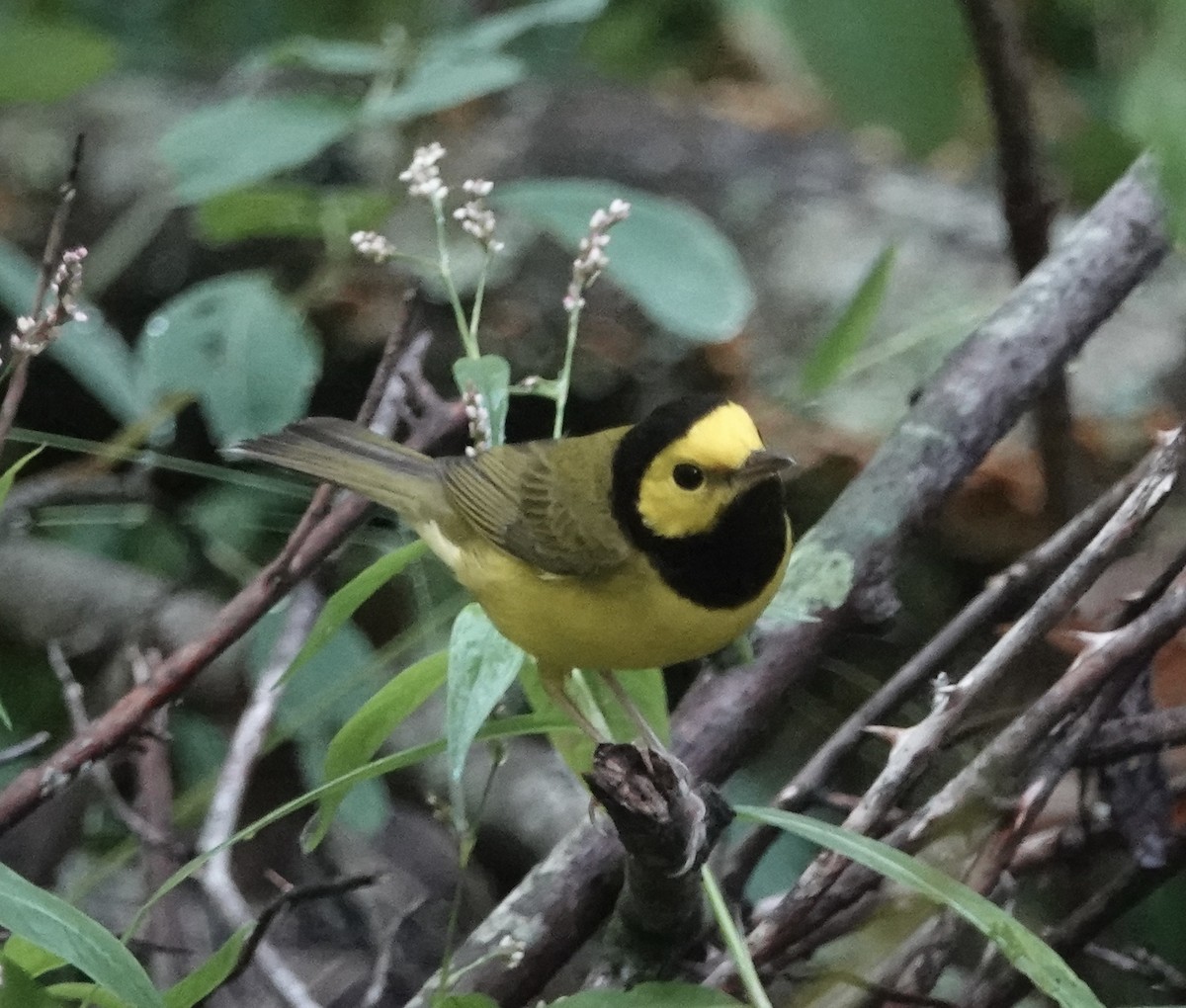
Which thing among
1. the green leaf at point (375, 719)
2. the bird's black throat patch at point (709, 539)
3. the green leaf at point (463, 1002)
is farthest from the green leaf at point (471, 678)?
the bird's black throat patch at point (709, 539)

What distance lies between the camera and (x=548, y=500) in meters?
1.57

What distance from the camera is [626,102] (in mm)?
2828

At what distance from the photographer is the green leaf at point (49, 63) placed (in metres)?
1.88

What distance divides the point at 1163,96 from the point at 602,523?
1092mm

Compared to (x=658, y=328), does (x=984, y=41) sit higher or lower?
higher

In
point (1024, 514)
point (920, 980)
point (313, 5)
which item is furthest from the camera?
point (313, 5)

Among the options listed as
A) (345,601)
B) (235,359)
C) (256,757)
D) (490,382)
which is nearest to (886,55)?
(490,382)

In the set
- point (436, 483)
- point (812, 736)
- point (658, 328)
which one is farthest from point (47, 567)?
point (812, 736)

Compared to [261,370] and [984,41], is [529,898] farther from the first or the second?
[984,41]

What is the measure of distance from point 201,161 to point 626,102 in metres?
1.28

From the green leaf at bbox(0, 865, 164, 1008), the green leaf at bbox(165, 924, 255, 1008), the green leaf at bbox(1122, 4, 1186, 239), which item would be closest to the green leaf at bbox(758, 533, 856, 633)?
the green leaf at bbox(165, 924, 255, 1008)

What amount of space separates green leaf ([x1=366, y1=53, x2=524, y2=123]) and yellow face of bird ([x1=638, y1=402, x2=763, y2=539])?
21.2 inches

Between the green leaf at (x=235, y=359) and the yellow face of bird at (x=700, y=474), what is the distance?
54cm

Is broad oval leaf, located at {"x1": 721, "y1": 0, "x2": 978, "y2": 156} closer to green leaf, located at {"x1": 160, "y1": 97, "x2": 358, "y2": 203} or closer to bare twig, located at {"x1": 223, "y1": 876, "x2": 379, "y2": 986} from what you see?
green leaf, located at {"x1": 160, "y1": 97, "x2": 358, "y2": 203}
